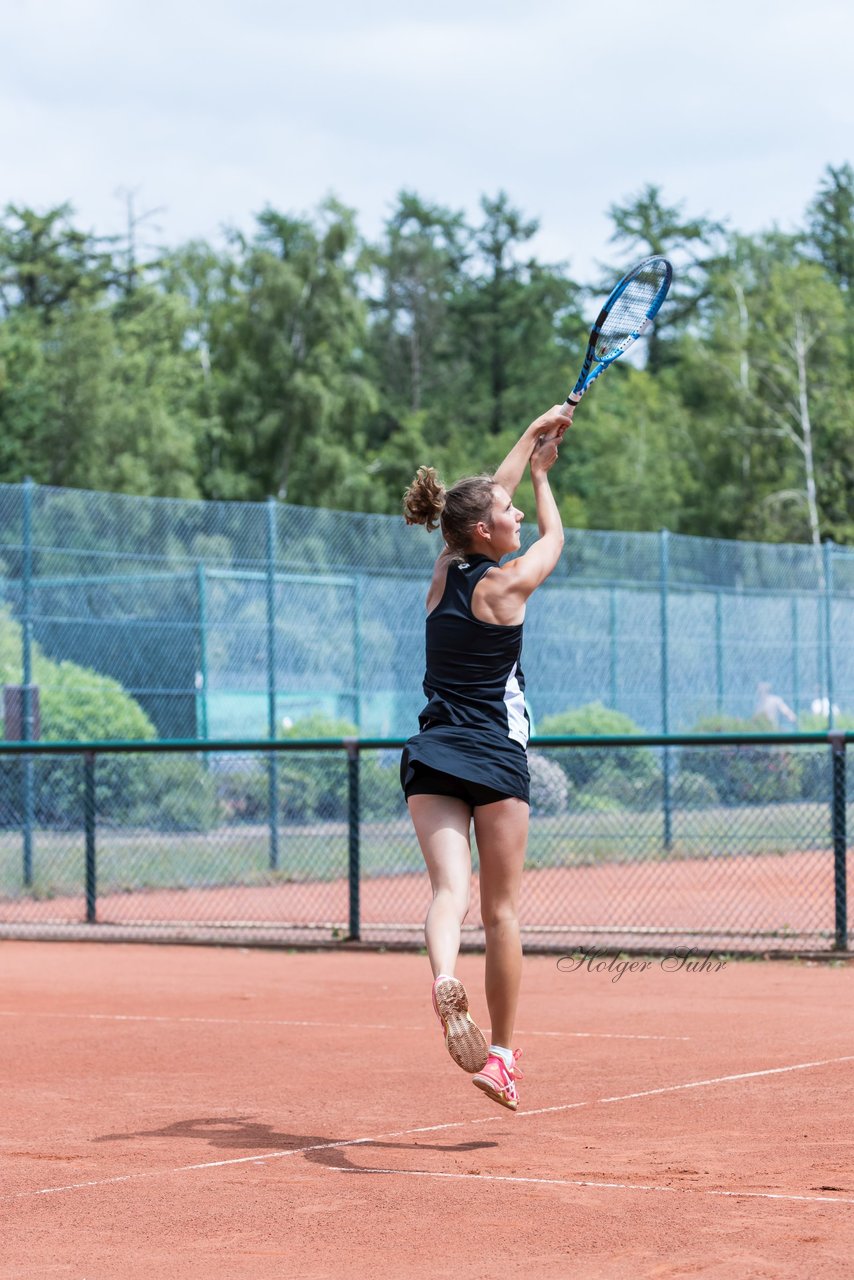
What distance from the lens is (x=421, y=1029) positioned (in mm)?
7895

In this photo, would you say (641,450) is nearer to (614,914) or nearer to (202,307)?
(202,307)

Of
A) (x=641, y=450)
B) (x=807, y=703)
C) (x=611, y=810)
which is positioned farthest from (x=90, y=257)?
(x=611, y=810)

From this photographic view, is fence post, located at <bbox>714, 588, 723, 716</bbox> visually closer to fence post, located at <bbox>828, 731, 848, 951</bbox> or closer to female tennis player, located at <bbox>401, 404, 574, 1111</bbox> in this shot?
fence post, located at <bbox>828, 731, 848, 951</bbox>

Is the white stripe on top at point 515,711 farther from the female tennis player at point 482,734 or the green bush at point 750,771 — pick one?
the green bush at point 750,771

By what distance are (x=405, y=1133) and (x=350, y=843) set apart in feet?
18.9

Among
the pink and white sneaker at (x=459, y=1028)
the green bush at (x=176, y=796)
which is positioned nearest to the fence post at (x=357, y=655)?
the green bush at (x=176, y=796)

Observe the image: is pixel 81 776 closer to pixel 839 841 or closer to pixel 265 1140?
pixel 839 841

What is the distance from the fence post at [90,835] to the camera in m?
12.2

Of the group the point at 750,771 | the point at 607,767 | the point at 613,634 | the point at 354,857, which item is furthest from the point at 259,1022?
the point at 613,634

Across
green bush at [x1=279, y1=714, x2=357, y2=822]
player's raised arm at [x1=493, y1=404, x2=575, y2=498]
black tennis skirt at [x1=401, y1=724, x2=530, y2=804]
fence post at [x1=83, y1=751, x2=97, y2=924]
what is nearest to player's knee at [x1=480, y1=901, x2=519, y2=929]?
black tennis skirt at [x1=401, y1=724, x2=530, y2=804]

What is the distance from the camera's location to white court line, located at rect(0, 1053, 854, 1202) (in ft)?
16.0

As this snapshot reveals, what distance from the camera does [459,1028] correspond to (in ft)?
16.3

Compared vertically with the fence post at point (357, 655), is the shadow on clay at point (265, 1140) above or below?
below

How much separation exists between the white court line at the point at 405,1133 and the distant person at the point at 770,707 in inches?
564
